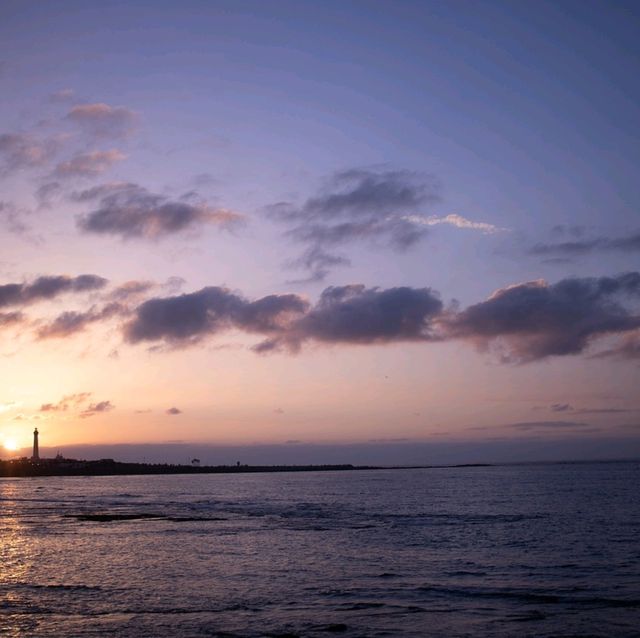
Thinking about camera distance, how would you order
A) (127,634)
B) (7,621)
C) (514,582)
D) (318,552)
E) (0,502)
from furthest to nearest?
(0,502)
(318,552)
(514,582)
(7,621)
(127,634)

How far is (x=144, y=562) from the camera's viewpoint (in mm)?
37656

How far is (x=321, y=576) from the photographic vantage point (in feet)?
109

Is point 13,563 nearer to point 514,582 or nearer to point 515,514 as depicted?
point 514,582

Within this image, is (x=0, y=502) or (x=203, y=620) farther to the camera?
(x=0, y=502)

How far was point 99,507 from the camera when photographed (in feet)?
262

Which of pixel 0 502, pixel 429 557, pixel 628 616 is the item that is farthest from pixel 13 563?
pixel 0 502

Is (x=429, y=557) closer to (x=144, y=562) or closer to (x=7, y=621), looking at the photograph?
(x=144, y=562)

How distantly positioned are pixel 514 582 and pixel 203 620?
1439cm

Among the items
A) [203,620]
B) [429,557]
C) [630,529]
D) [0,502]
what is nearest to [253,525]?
[429,557]

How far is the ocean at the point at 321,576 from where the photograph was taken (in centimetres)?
2364

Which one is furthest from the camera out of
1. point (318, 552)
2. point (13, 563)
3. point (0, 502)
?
point (0, 502)

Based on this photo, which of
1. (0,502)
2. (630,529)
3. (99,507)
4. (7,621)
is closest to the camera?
(7,621)

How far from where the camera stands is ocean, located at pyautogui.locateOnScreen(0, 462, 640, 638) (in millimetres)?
23641

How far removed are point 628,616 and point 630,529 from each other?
3060cm
